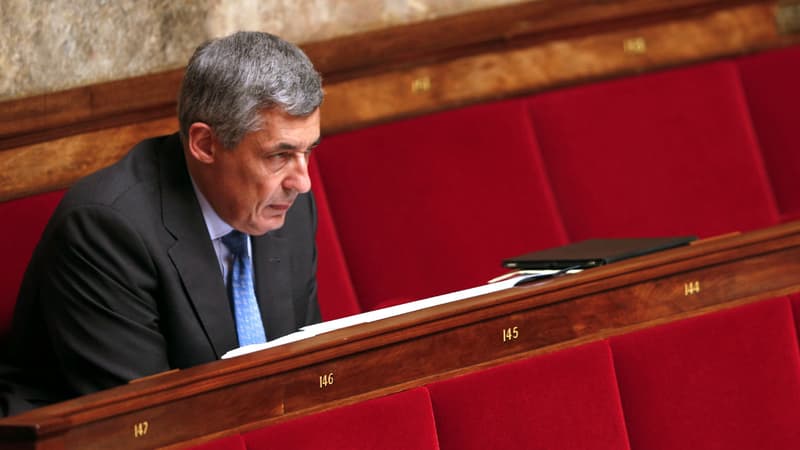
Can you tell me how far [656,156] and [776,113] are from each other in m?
0.30

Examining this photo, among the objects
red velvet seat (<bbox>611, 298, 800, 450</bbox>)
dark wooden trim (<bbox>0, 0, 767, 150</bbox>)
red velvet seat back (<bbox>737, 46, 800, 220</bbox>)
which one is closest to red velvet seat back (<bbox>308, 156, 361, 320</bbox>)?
dark wooden trim (<bbox>0, 0, 767, 150</bbox>)

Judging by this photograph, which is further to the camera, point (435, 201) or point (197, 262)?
point (435, 201)

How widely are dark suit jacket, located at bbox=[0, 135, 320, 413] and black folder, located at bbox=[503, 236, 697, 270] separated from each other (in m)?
0.42

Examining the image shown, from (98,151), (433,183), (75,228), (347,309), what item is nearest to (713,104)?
(433,183)

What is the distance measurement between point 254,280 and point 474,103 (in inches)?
37.0

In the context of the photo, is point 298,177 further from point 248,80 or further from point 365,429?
point 365,429

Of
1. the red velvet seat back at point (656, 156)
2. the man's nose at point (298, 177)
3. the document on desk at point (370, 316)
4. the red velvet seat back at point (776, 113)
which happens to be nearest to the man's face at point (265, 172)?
the man's nose at point (298, 177)

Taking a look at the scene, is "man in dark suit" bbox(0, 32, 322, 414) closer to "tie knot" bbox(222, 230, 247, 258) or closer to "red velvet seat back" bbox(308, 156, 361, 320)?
"tie knot" bbox(222, 230, 247, 258)

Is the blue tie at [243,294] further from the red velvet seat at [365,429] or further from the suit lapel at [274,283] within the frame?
the red velvet seat at [365,429]

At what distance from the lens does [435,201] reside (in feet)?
7.96

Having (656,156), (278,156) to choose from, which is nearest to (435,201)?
(656,156)

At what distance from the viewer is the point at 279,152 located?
5.63 ft

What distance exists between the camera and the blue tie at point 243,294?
1.77m

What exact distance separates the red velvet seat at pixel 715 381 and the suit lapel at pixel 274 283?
492mm
